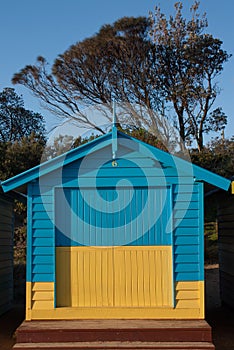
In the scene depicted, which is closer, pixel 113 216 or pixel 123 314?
pixel 123 314

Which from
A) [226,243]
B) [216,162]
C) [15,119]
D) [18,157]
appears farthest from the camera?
[15,119]

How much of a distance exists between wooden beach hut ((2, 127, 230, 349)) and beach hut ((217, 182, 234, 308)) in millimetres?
2629

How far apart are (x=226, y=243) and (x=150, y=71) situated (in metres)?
13.9

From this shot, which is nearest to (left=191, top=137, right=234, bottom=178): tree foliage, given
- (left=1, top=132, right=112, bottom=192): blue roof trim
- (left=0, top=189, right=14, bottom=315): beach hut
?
(left=0, top=189, right=14, bottom=315): beach hut

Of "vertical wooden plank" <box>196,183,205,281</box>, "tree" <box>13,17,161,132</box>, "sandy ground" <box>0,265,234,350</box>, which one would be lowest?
"sandy ground" <box>0,265,234,350</box>

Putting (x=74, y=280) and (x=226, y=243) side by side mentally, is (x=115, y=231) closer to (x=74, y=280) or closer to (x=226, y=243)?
(x=74, y=280)

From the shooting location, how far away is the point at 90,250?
305 inches

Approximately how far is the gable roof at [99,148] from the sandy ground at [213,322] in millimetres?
2833

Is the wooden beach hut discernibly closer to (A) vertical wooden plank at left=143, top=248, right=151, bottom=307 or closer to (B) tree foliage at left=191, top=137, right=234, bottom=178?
(A) vertical wooden plank at left=143, top=248, right=151, bottom=307

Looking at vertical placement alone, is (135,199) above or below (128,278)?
above

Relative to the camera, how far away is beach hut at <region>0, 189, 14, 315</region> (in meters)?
10.3

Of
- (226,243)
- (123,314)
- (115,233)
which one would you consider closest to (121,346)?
(123,314)

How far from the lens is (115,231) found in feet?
25.5

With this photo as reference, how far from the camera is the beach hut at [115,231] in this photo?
25.0 ft
